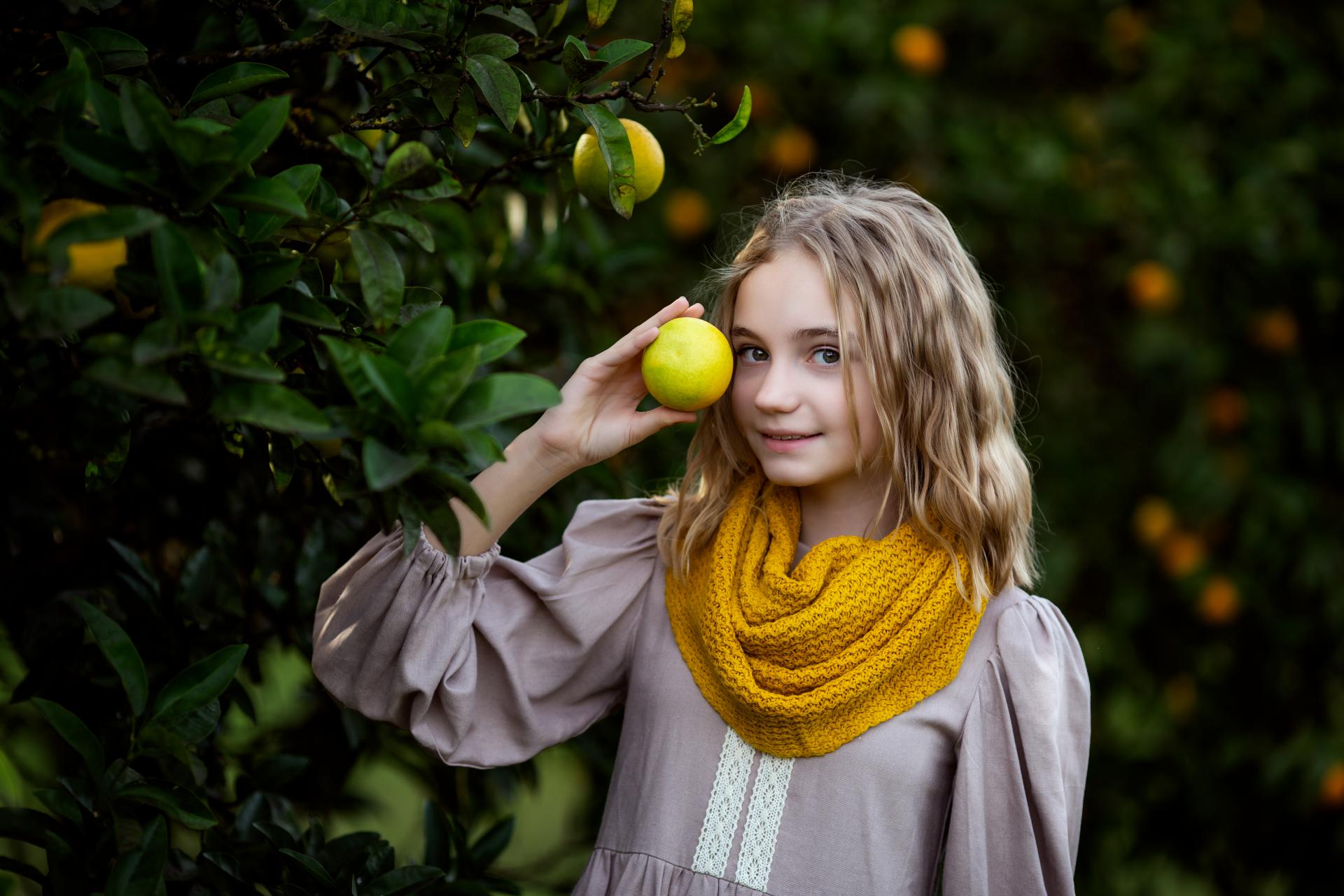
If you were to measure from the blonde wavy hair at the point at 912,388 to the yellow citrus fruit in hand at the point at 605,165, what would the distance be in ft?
0.55

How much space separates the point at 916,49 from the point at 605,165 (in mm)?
1654

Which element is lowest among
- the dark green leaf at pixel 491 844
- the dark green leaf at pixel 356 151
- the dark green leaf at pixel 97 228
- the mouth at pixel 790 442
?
the dark green leaf at pixel 491 844

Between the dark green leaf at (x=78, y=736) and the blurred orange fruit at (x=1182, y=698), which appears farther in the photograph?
the blurred orange fruit at (x=1182, y=698)

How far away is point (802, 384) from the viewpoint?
125cm

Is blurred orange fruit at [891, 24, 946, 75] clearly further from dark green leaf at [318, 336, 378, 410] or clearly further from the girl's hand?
dark green leaf at [318, 336, 378, 410]

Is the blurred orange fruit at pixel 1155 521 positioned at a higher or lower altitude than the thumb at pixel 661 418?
lower

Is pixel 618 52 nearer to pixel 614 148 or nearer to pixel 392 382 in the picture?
pixel 614 148

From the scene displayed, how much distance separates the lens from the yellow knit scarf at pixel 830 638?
1.22 m

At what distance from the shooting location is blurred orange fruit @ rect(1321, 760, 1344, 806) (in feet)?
7.75

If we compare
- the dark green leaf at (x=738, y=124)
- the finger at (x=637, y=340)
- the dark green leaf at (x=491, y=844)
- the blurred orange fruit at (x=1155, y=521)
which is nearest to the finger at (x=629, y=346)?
the finger at (x=637, y=340)

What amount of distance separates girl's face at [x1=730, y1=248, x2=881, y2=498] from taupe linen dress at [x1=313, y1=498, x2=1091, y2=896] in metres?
0.26

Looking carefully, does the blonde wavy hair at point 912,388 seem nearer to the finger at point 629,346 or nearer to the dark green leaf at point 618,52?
the finger at point 629,346

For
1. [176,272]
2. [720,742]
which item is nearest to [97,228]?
[176,272]

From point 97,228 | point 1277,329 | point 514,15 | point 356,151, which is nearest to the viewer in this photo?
point 97,228
